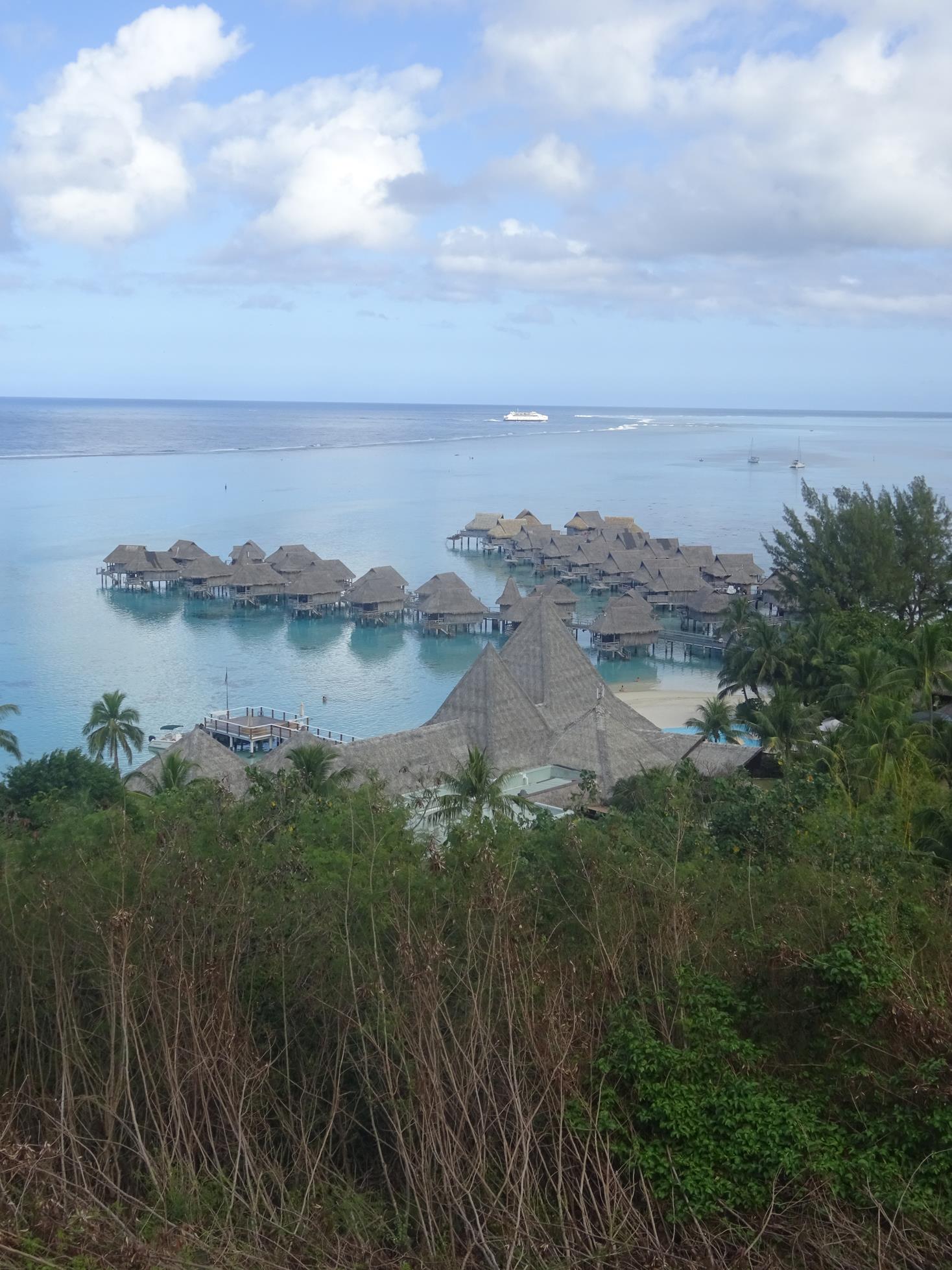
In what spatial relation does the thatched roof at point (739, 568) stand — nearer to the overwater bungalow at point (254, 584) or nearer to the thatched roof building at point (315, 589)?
the thatched roof building at point (315, 589)

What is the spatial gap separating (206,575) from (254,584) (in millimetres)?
2214

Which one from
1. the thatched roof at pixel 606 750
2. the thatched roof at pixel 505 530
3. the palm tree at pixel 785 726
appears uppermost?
the thatched roof at pixel 505 530

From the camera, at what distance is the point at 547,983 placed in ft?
23.8

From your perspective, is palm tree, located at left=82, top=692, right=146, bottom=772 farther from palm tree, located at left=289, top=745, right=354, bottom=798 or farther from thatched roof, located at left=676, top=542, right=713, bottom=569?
thatched roof, located at left=676, top=542, right=713, bottom=569

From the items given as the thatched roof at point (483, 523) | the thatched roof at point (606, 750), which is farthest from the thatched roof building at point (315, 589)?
the thatched roof at point (606, 750)

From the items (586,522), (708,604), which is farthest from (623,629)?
(586,522)

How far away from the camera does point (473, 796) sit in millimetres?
15227

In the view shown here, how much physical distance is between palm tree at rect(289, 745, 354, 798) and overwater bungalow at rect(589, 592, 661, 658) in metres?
20.5

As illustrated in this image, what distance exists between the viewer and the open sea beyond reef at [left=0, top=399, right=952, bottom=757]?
103ft

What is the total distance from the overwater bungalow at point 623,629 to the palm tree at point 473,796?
63.9ft

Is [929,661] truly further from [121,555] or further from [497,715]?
[121,555]

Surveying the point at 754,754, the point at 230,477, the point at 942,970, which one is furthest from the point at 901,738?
the point at 230,477

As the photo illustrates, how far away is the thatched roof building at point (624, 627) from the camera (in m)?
36.5

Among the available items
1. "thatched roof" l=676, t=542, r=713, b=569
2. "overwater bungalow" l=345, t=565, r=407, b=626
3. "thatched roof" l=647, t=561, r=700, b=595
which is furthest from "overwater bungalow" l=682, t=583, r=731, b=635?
"overwater bungalow" l=345, t=565, r=407, b=626
